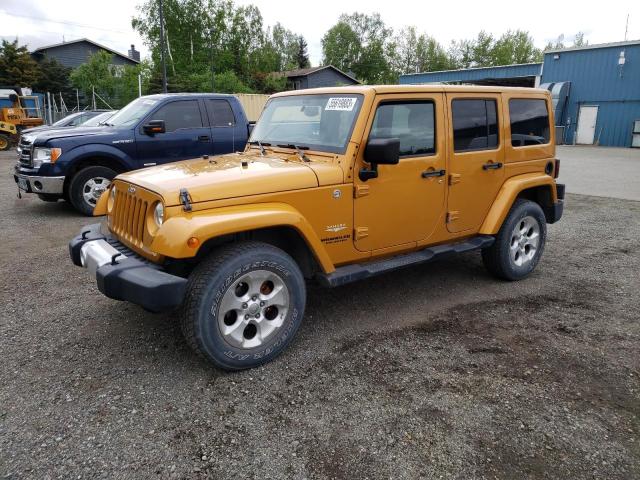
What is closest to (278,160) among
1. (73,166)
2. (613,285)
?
(613,285)

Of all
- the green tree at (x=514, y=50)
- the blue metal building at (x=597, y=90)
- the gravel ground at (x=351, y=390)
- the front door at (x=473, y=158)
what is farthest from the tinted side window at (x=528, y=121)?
the green tree at (x=514, y=50)

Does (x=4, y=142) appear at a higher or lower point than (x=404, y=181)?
lower

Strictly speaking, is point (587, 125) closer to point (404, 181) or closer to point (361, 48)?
point (404, 181)

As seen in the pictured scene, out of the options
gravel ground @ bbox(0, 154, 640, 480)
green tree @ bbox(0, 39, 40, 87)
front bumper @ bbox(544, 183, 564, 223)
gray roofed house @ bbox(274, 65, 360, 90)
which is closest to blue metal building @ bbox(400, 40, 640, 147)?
front bumper @ bbox(544, 183, 564, 223)

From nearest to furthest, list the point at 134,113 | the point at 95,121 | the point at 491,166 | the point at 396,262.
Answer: the point at 396,262 → the point at 491,166 → the point at 134,113 → the point at 95,121

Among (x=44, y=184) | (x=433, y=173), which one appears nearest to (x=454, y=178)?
(x=433, y=173)

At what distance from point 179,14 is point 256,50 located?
9260 millimetres

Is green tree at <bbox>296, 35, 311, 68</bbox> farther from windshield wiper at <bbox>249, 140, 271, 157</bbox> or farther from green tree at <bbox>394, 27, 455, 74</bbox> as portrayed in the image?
windshield wiper at <bbox>249, 140, 271, 157</bbox>

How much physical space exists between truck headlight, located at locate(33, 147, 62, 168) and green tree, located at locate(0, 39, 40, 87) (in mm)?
36674

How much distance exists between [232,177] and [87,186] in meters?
5.66

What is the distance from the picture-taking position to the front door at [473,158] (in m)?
4.28

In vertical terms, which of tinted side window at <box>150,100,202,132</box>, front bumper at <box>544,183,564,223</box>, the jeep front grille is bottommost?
front bumper at <box>544,183,564,223</box>

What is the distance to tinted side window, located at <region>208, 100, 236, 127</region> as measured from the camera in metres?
8.44

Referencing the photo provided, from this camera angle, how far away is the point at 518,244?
16.6 ft
